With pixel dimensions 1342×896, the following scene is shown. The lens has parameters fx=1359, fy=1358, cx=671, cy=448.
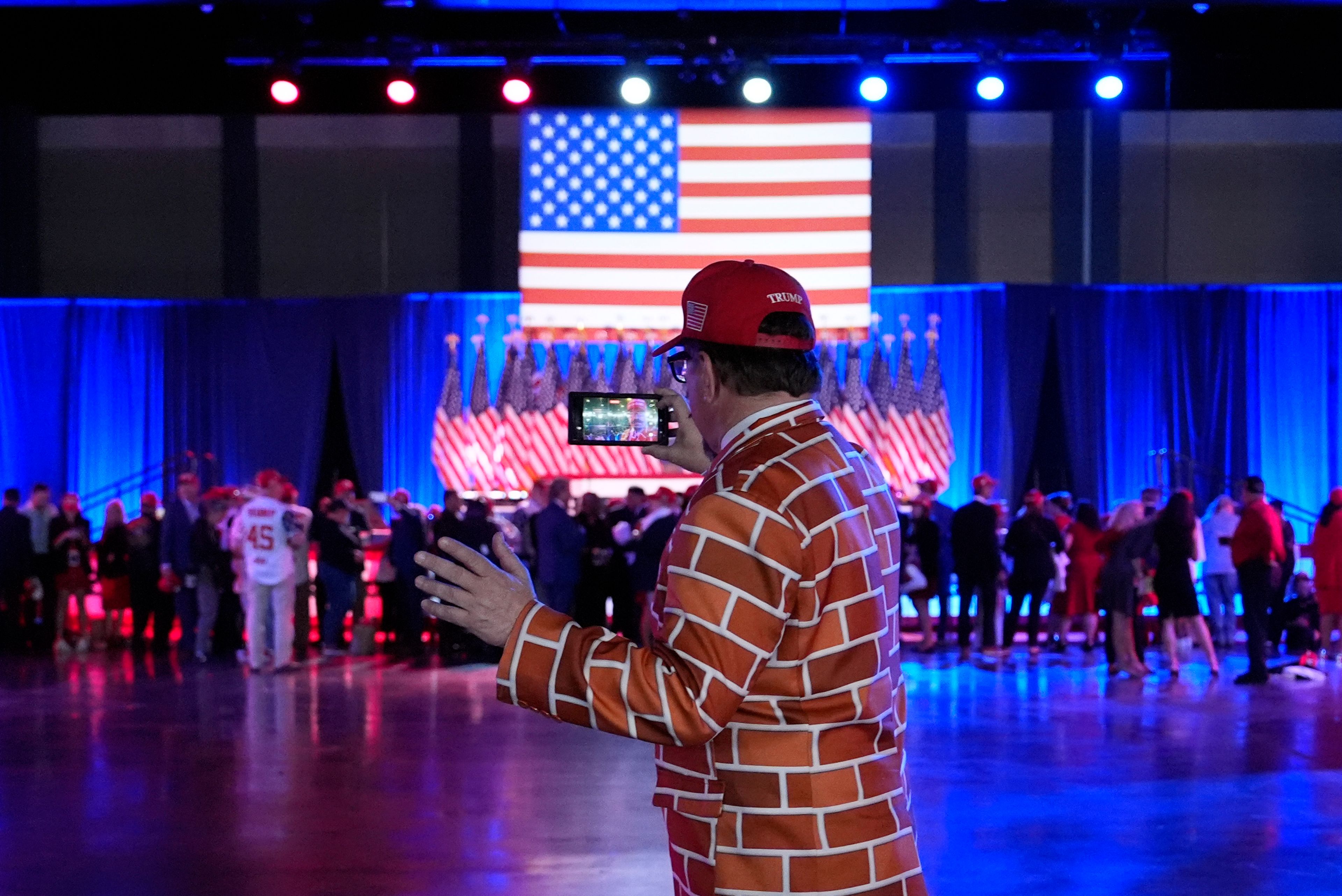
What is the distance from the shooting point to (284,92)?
1059cm

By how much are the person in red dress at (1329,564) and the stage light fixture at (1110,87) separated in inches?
144

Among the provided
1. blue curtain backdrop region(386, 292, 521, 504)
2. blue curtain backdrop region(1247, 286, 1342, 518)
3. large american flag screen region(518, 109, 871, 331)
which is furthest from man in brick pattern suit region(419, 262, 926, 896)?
blue curtain backdrop region(1247, 286, 1342, 518)

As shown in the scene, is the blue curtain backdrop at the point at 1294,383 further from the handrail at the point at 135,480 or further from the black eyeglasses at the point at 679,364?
the black eyeglasses at the point at 679,364

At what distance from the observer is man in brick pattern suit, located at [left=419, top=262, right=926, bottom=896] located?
5.29ft

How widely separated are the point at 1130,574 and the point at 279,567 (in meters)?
6.59

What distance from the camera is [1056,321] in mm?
15484

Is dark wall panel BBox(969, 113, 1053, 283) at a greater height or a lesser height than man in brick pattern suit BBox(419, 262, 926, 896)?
greater

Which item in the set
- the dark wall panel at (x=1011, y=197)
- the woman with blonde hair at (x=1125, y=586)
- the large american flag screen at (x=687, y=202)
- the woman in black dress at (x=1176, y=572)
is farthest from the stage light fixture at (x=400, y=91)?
the dark wall panel at (x=1011, y=197)

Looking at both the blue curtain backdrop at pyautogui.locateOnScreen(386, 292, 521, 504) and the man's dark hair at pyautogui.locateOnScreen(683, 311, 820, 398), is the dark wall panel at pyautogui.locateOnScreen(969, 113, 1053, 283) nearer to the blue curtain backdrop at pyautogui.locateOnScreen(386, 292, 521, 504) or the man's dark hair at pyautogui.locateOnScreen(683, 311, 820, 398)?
the blue curtain backdrop at pyautogui.locateOnScreen(386, 292, 521, 504)

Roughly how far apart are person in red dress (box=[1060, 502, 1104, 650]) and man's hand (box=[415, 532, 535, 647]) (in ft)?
35.9

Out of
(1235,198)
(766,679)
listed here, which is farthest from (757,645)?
(1235,198)

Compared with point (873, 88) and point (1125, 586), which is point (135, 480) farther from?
point (1125, 586)

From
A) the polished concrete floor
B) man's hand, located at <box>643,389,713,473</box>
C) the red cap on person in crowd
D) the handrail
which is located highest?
man's hand, located at <box>643,389,713,473</box>

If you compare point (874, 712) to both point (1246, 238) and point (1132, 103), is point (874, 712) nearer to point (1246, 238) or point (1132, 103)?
point (1132, 103)
